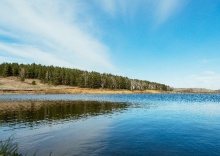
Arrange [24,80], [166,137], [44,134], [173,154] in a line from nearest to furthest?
[173,154], [166,137], [44,134], [24,80]

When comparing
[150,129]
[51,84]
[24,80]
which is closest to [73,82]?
[51,84]

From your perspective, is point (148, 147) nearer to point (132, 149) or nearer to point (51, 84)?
point (132, 149)

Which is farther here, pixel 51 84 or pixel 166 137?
pixel 51 84

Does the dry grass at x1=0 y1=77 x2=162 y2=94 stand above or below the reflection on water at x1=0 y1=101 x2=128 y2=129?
above

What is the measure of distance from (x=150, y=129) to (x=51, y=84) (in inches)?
6426

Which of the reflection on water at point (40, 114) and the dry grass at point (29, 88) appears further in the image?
the dry grass at point (29, 88)

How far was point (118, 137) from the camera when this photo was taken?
27938 mm

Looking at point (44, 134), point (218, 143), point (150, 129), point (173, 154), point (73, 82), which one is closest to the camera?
point (173, 154)

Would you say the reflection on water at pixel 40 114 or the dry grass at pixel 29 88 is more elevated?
the dry grass at pixel 29 88

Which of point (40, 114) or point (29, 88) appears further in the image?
point (29, 88)

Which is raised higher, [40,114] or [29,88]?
A: [29,88]

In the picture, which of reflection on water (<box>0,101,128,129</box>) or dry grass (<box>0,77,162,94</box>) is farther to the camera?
dry grass (<box>0,77,162,94</box>)

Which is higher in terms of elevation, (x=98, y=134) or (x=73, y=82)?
(x=73, y=82)

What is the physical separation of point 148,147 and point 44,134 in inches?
555
